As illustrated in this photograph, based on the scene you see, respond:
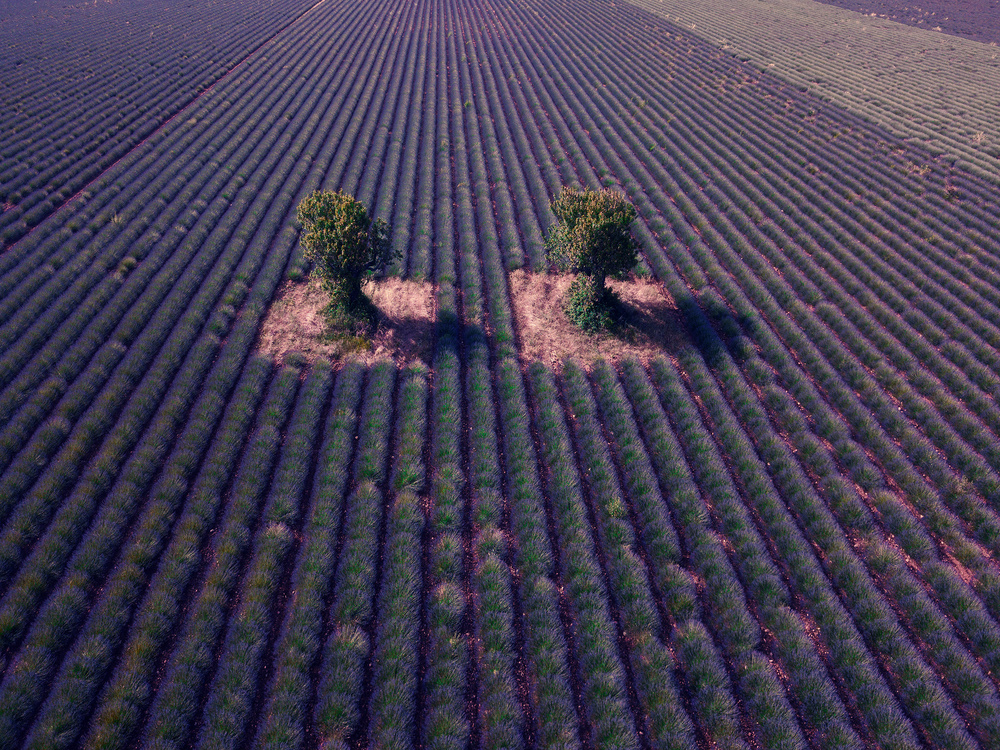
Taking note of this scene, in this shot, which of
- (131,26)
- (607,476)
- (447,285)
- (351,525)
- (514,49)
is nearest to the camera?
(351,525)

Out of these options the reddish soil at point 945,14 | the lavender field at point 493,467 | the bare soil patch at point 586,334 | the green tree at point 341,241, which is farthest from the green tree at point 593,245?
the reddish soil at point 945,14

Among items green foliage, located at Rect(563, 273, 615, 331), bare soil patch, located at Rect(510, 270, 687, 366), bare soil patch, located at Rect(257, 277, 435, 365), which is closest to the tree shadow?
bare soil patch, located at Rect(510, 270, 687, 366)

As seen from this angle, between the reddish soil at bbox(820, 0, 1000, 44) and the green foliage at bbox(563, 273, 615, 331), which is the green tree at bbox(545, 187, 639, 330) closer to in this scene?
the green foliage at bbox(563, 273, 615, 331)

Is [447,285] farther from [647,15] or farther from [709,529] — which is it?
[647,15]

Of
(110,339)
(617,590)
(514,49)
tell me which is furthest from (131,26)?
(617,590)

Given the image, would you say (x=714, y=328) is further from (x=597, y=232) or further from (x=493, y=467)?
(x=493, y=467)

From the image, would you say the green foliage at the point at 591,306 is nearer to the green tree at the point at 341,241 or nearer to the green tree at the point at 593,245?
the green tree at the point at 593,245
